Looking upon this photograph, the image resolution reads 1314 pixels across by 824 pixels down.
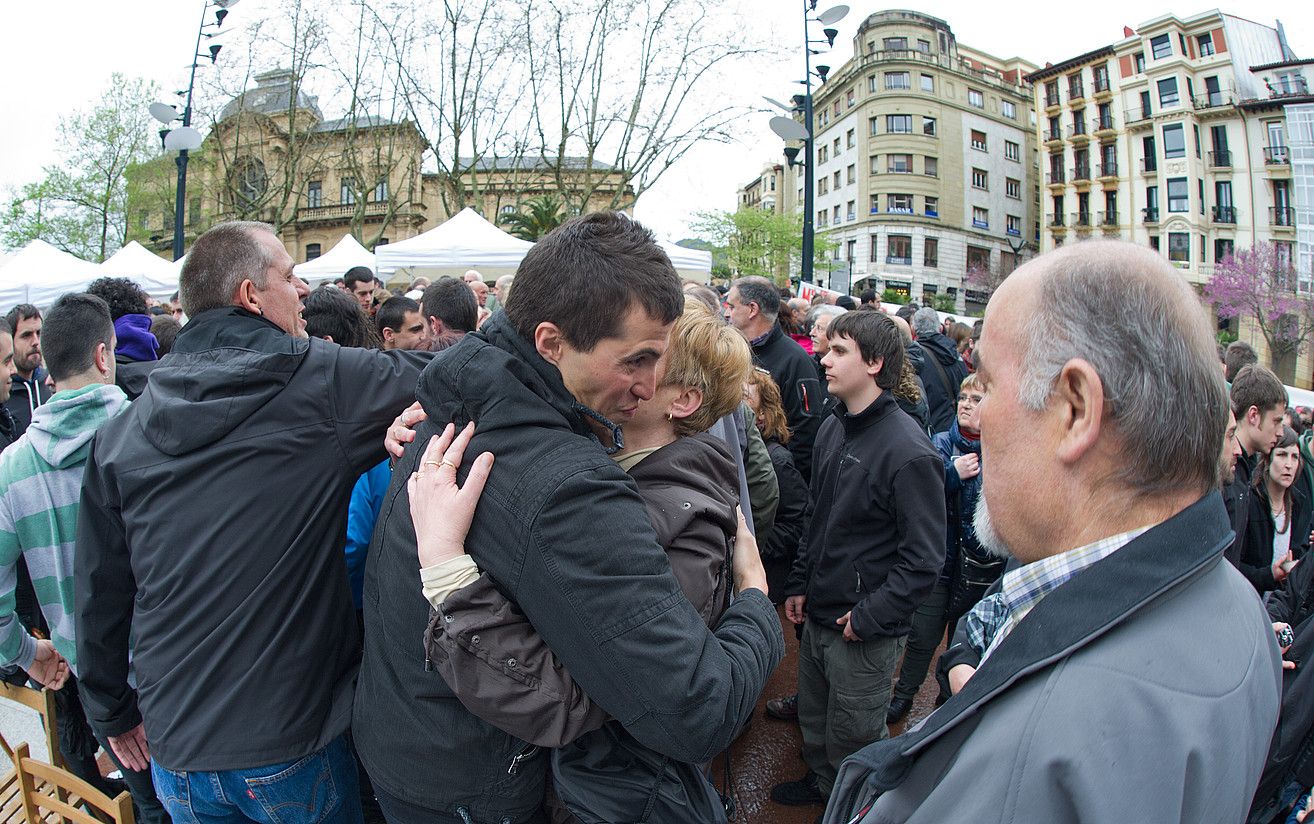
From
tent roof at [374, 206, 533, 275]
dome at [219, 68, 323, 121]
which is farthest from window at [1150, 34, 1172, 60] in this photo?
tent roof at [374, 206, 533, 275]

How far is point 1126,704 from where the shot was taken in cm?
85

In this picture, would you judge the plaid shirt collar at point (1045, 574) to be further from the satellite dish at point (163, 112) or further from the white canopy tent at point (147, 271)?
the satellite dish at point (163, 112)

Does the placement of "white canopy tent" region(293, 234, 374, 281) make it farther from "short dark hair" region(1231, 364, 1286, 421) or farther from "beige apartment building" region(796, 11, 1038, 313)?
"beige apartment building" region(796, 11, 1038, 313)

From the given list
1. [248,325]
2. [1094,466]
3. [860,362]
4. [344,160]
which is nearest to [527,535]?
[1094,466]

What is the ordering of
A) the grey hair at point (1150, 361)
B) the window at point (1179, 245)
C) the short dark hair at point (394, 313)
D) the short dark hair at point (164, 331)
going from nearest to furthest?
the grey hair at point (1150, 361), the short dark hair at point (394, 313), the short dark hair at point (164, 331), the window at point (1179, 245)

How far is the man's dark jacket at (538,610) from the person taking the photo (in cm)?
121

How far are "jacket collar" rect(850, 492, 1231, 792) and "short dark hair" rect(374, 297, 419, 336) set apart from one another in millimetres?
4190

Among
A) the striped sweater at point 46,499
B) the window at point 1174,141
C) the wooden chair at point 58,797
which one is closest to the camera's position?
the wooden chair at point 58,797

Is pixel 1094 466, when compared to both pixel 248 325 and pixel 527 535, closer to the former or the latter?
pixel 527 535

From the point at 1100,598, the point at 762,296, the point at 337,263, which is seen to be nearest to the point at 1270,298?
the point at 337,263

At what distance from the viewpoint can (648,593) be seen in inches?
47.8

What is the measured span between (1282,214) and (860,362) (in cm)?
5917

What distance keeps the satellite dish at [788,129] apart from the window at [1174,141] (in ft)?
167

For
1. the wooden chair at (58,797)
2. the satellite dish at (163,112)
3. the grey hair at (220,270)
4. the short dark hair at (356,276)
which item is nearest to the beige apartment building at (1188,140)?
the short dark hair at (356,276)
